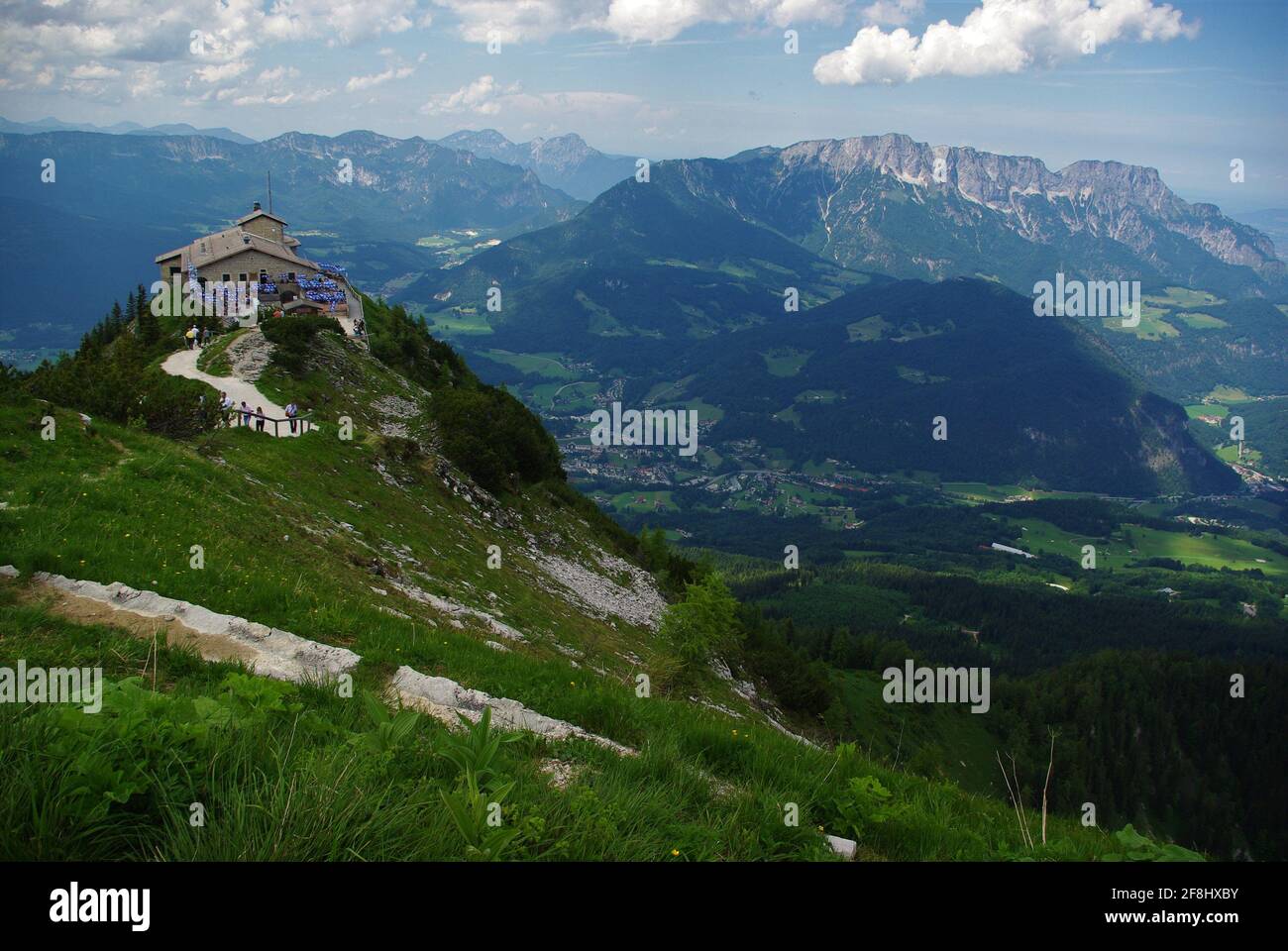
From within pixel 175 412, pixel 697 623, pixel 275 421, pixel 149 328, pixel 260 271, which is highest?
pixel 260 271

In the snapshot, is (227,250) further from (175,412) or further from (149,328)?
(175,412)

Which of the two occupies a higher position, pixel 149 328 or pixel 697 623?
pixel 149 328

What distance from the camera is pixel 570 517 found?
2116 inches

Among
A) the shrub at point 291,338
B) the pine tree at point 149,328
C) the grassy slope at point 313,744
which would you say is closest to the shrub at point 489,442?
the shrub at point 291,338

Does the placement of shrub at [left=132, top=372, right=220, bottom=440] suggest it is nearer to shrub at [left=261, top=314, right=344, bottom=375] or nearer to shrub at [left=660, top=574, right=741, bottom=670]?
shrub at [left=261, top=314, right=344, bottom=375]

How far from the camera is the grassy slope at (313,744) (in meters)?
4.29

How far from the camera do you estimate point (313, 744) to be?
247 inches

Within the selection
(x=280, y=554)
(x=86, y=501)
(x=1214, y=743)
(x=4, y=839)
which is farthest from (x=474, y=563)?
(x=1214, y=743)

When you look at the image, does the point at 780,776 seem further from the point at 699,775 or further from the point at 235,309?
the point at 235,309

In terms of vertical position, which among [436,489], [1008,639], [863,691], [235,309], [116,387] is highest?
[235,309]

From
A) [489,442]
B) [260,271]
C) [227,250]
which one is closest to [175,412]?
[489,442]

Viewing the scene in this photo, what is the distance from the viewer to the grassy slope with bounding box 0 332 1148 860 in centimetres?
429

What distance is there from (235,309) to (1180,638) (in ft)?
699

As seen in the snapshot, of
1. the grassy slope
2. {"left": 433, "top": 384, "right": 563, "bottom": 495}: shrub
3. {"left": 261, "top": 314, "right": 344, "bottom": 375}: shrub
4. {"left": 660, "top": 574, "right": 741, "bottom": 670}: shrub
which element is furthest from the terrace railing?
{"left": 660, "top": 574, "right": 741, "bottom": 670}: shrub
